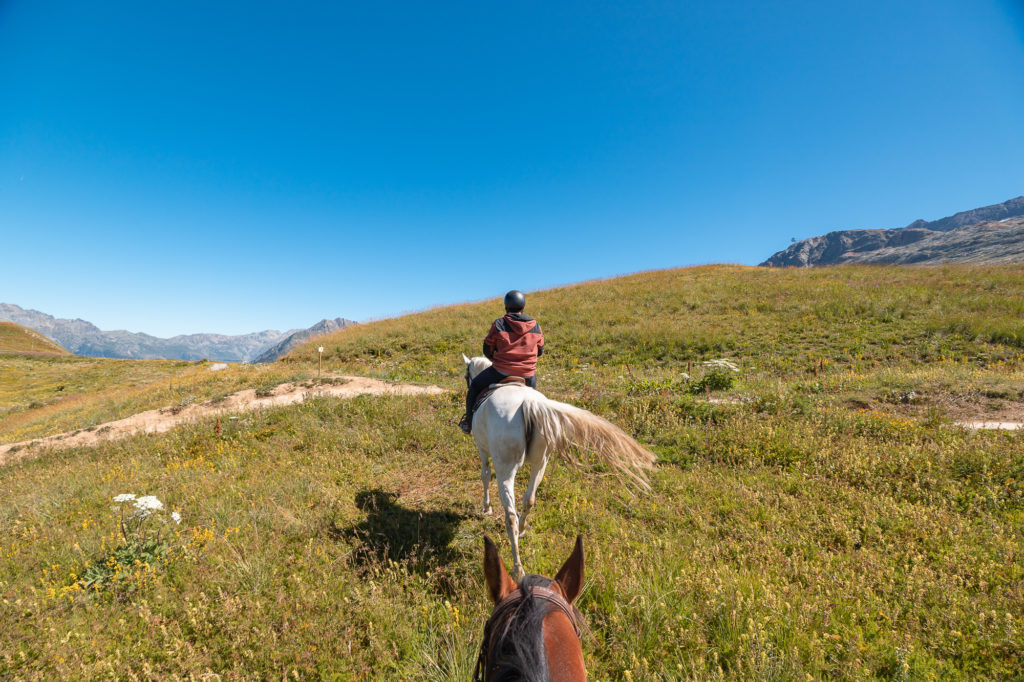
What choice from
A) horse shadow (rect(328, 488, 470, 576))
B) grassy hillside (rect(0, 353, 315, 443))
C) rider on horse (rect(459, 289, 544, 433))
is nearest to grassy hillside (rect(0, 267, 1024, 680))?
horse shadow (rect(328, 488, 470, 576))

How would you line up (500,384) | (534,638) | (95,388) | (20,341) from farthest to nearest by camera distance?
(20,341)
(95,388)
(500,384)
(534,638)

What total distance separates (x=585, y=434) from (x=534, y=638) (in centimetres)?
252

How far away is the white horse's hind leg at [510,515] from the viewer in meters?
3.96

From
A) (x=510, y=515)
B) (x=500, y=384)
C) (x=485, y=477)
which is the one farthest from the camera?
(x=485, y=477)

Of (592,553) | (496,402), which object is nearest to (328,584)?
(496,402)

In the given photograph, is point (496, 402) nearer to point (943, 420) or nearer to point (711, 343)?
point (943, 420)

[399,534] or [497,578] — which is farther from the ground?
[497,578]

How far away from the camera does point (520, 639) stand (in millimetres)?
1587

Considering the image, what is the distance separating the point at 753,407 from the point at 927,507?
3.64 m

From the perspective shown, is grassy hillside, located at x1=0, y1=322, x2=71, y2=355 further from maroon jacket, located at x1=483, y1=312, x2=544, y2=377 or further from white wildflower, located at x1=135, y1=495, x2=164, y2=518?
maroon jacket, located at x1=483, y1=312, x2=544, y2=377

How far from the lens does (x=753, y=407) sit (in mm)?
7969

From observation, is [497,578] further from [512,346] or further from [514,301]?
[514,301]

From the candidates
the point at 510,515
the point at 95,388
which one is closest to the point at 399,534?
the point at 510,515

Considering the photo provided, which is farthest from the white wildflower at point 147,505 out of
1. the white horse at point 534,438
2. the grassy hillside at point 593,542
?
the white horse at point 534,438
